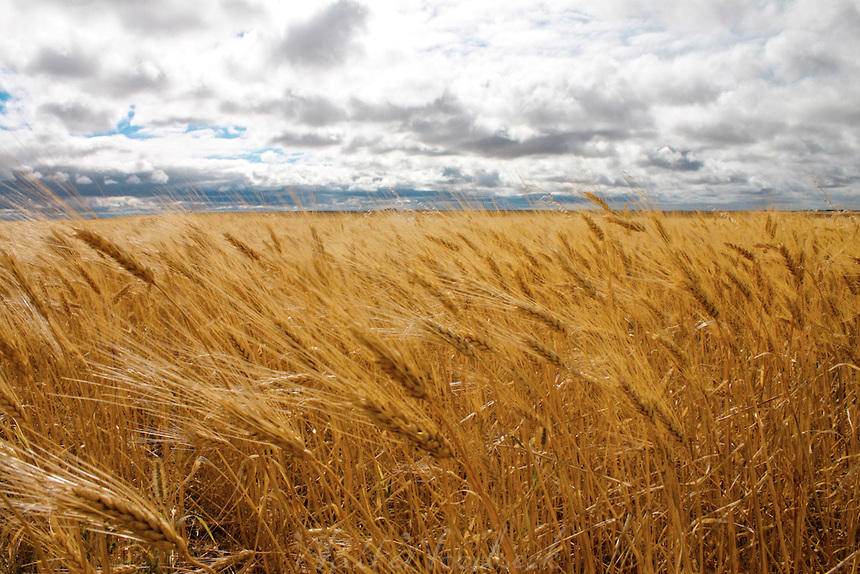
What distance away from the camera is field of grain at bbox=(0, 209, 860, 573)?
91 centimetres

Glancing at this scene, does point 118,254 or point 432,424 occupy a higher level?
point 118,254

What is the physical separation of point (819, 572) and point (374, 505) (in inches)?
47.8

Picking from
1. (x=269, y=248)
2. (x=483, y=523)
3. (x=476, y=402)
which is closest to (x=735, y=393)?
(x=476, y=402)

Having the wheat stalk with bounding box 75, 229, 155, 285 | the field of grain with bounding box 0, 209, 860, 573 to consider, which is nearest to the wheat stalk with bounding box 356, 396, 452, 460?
the field of grain with bounding box 0, 209, 860, 573

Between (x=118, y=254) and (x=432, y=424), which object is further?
(x=118, y=254)

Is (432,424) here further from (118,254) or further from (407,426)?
(118,254)

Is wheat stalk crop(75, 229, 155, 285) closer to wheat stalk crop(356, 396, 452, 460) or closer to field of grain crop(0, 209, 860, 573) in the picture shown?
field of grain crop(0, 209, 860, 573)

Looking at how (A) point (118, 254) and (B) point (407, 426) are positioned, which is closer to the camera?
(B) point (407, 426)

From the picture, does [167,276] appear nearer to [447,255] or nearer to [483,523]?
[447,255]

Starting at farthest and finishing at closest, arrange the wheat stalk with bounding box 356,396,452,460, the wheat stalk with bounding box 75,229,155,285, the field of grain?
the wheat stalk with bounding box 75,229,155,285 < the field of grain < the wheat stalk with bounding box 356,396,452,460

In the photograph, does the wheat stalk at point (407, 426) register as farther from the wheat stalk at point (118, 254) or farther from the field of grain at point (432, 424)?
the wheat stalk at point (118, 254)

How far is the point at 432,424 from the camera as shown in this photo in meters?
0.80

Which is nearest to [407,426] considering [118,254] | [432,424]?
[432,424]

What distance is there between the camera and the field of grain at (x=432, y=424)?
2.99 ft
